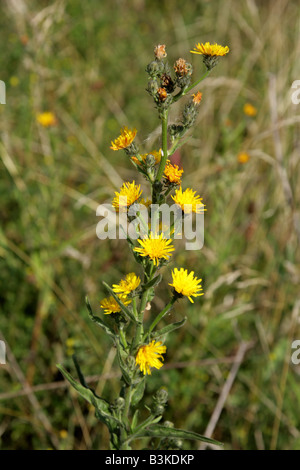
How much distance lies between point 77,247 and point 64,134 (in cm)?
124

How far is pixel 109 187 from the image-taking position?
314cm

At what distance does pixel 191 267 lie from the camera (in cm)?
294

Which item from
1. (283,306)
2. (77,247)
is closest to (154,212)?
(283,306)

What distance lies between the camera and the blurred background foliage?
7.50 ft

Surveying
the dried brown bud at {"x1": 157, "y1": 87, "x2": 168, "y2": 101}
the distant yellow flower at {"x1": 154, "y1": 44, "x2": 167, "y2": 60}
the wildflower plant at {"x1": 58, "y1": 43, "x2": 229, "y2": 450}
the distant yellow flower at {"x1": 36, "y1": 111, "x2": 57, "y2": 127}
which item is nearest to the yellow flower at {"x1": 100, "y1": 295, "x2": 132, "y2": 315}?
the wildflower plant at {"x1": 58, "y1": 43, "x2": 229, "y2": 450}

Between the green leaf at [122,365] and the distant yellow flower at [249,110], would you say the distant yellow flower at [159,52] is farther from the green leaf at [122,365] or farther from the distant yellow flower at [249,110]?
the distant yellow flower at [249,110]

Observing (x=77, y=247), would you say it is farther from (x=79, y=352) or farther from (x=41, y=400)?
(x=41, y=400)

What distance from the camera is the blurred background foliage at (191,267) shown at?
2.29 metres

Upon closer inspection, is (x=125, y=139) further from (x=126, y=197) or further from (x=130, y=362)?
(x=130, y=362)

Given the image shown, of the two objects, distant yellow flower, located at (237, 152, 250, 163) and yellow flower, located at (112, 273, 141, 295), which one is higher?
distant yellow flower, located at (237, 152, 250, 163)

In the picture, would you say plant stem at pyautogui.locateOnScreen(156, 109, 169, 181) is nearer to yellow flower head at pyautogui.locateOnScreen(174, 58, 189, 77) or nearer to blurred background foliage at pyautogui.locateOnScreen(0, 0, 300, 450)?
yellow flower head at pyautogui.locateOnScreen(174, 58, 189, 77)

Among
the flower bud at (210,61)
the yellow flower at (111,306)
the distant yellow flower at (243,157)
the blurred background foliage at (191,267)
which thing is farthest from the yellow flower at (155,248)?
the distant yellow flower at (243,157)
